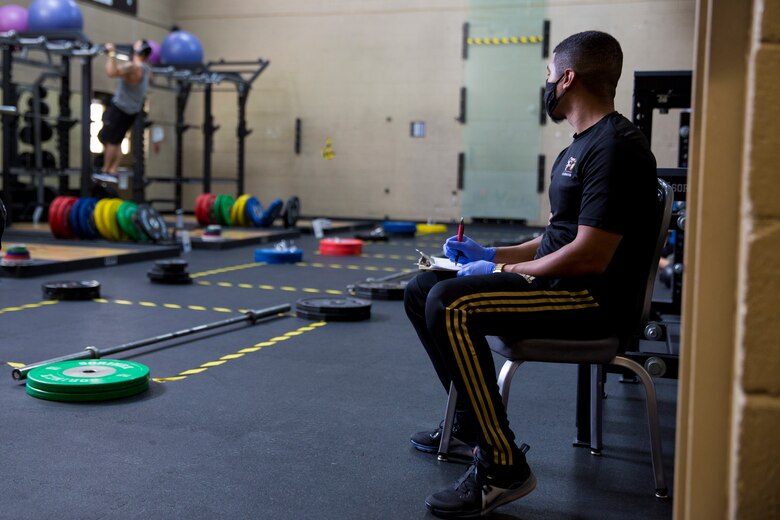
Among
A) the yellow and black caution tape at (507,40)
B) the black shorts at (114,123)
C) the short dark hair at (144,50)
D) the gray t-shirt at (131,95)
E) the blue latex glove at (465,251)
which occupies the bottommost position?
the blue latex glove at (465,251)

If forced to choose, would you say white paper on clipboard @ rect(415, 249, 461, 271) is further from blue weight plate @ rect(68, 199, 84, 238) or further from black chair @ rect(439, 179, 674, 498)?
blue weight plate @ rect(68, 199, 84, 238)

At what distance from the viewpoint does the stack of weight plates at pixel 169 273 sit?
512cm

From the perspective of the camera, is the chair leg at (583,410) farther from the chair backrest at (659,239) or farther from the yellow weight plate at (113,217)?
the yellow weight plate at (113,217)

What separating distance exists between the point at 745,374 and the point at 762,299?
0.07 metres

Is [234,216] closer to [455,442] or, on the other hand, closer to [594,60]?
[455,442]

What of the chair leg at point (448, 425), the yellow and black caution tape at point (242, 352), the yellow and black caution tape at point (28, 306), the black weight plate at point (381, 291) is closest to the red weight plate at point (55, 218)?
the yellow and black caution tape at point (28, 306)

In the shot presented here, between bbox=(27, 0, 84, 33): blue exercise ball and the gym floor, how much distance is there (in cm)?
426

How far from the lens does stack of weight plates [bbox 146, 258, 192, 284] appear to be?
512cm

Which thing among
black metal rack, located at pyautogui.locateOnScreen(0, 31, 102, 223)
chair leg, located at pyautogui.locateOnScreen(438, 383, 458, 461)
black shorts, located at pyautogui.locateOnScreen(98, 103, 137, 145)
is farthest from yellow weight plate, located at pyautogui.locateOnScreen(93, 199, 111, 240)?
chair leg, located at pyautogui.locateOnScreen(438, 383, 458, 461)

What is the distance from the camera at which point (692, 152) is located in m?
0.82

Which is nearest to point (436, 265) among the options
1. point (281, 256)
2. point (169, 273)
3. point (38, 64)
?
point (169, 273)

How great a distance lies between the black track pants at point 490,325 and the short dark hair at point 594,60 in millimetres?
468

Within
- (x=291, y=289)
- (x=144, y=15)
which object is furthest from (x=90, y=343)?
(x=144, y=15)

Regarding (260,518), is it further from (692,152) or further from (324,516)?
(692,152)
